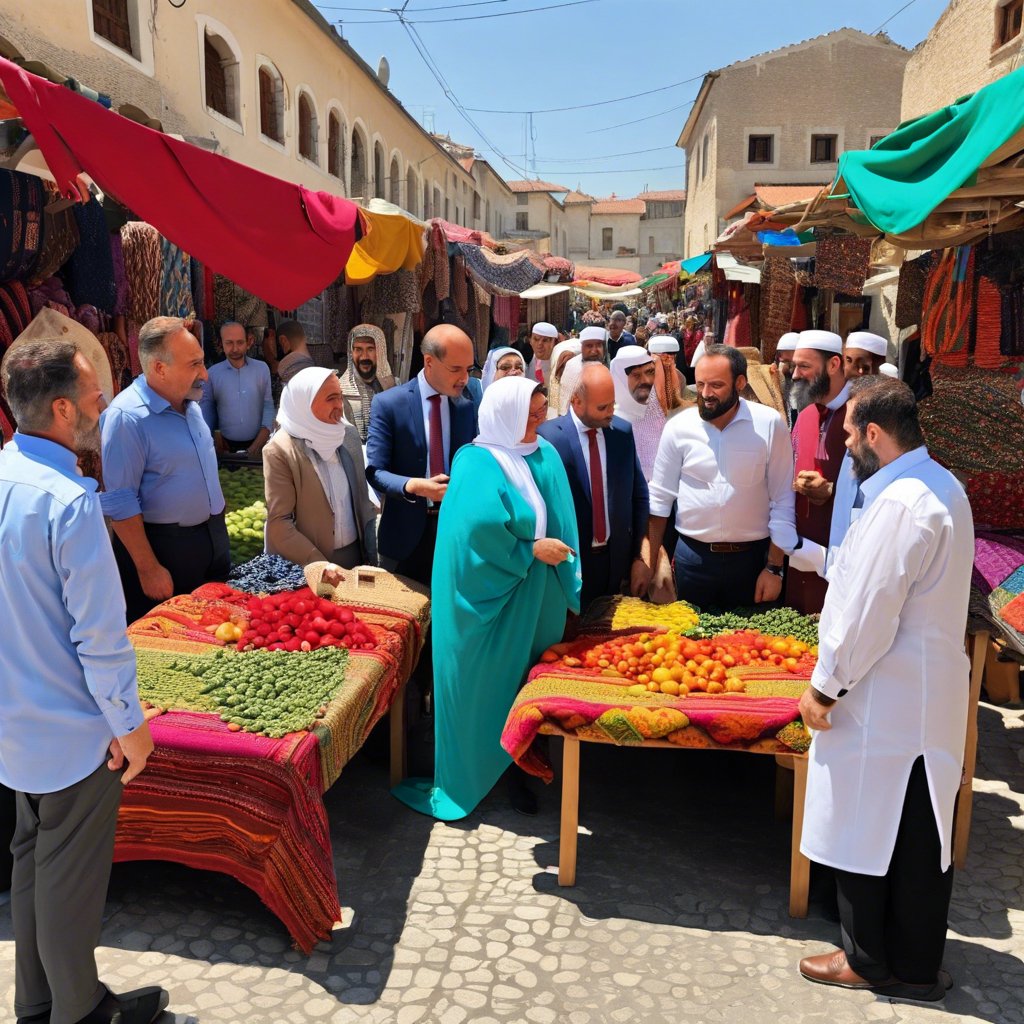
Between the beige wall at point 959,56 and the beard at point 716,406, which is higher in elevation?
the beige wall at point 959,56

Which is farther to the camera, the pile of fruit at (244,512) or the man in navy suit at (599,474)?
the pile of fruit at (244,512)

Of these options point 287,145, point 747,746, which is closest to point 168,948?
point 747,746

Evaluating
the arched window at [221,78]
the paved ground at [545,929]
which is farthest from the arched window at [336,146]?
the paved ground at [545,929]

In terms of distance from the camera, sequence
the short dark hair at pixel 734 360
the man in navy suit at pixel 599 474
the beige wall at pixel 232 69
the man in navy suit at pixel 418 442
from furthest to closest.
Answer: the beige wall at pixel 232 69, the man in navy suit at pixel 418 442, the man in navy suit at pixel 599 474, the short dark hair at pixel 734 360

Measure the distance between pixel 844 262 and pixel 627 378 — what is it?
2847 mm

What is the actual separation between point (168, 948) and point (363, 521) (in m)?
2.04

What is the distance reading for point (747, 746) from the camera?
9.82 ft

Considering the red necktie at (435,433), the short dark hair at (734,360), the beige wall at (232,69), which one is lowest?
the red necktie at (435,433)

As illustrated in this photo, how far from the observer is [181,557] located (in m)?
3.96

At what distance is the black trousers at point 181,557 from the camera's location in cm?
393

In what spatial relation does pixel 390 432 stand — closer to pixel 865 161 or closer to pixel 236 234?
pixel 236 234

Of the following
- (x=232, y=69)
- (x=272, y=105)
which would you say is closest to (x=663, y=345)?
(x=232, y=69)

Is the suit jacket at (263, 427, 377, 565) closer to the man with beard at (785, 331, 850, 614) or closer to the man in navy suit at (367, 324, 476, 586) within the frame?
the man in navy suit at (367, 324, 476, 586)

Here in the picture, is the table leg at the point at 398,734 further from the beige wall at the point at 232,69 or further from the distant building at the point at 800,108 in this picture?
the distant building at the point at 800,108
